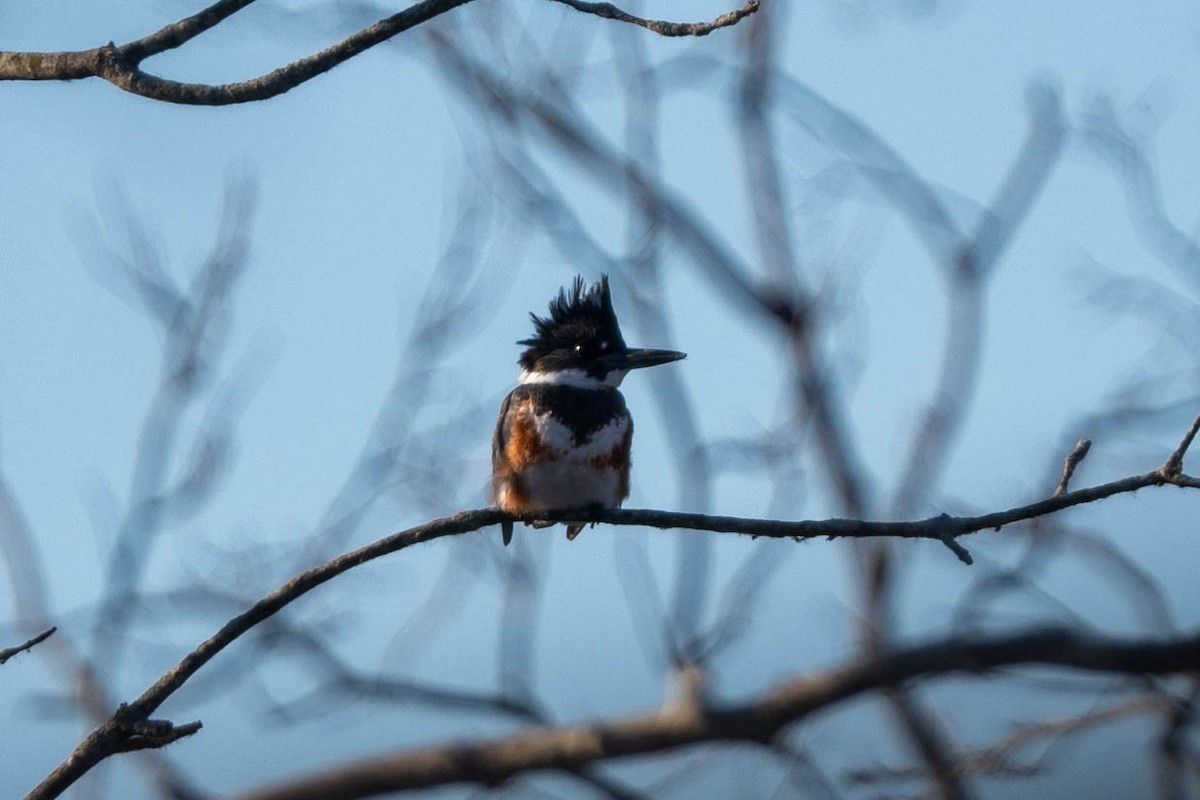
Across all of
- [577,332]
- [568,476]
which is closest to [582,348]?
[577,332]

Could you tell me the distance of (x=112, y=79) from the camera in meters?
2.55

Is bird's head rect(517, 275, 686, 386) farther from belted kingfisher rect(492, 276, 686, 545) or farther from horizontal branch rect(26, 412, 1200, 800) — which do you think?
horizontal branch rect(26, 412, 1200, 800)

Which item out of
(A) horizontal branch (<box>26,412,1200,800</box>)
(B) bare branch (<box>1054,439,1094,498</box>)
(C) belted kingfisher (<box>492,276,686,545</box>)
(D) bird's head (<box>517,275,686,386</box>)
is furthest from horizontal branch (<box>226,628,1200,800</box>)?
(D) bird's head (<box>517,275,686,386</box>)

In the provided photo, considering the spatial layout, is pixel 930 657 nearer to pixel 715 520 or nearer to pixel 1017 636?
pixel 1017 636

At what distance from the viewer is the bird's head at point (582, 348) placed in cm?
483

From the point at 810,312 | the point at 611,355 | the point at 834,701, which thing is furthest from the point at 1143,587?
the point at 834,701

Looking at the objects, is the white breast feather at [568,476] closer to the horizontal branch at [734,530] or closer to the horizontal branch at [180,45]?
the horizontal branch at [734,530]

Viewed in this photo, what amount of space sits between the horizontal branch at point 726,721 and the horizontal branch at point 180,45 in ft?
5.16

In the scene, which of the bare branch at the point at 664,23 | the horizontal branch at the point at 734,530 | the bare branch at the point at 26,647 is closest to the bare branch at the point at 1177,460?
the horizontal branch at the point at 734,530

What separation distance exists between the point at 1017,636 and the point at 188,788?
1271mm

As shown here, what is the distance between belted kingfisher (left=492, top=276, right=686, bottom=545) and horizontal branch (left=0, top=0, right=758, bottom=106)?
1.67 metres

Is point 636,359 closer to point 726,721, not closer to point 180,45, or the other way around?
point 180,45

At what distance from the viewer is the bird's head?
4832 mm

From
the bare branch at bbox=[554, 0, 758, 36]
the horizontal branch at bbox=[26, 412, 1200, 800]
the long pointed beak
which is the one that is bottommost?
the horizontal branch at bbox=[26, 412, 1200, 800]
